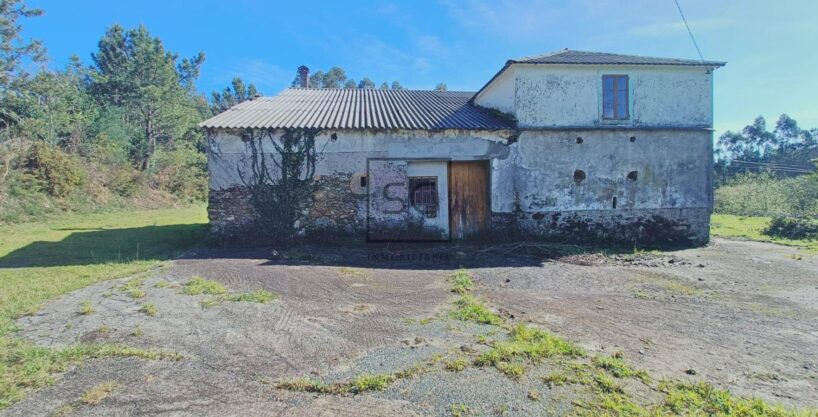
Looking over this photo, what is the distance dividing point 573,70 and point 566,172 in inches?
105

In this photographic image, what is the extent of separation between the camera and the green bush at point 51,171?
15.3 meters

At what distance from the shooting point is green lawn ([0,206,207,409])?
333 centimetres

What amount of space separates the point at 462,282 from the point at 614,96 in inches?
284

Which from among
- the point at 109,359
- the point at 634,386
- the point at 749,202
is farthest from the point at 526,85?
the point at 749,202

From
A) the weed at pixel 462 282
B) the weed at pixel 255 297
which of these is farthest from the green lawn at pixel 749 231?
the weed at pixel 255 297

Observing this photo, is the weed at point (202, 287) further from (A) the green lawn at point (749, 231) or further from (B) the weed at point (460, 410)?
(A) the green lawn at point (749, 231)

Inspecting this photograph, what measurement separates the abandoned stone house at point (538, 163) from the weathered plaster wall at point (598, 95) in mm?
27

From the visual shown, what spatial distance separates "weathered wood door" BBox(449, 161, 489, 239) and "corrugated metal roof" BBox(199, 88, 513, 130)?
113 centimetres

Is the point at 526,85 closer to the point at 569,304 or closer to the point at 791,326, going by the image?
the point at 569,304

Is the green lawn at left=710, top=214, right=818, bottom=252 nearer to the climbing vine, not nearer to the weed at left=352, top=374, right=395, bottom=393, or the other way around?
the weed at left=352, top=374, right=395, bottom=393

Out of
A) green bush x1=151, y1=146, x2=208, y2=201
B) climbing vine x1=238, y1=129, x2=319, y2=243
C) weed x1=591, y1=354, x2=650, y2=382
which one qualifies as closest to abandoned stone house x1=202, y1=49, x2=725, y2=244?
climbing vine x1=238, y1=129, x2=319, y2=243

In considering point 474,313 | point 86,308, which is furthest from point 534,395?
point 86,308

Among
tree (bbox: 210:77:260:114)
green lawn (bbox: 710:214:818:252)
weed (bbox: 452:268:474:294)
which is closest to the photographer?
weed (bbox: 452:268:474:294)

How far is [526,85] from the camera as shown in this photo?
9.93 m
